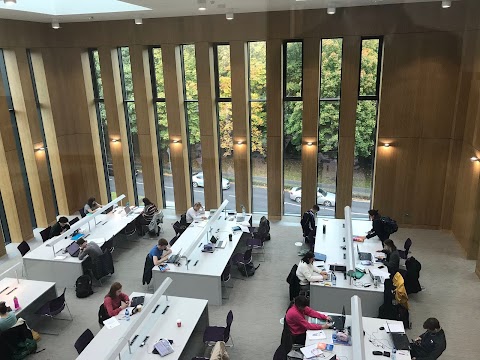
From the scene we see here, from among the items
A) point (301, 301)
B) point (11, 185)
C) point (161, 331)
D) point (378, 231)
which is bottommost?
point (161, 331)

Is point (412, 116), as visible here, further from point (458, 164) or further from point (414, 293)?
point (414, 293)

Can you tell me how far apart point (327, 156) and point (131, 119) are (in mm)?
6403

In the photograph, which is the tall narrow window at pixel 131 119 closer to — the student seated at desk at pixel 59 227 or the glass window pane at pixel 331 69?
the student seated at desk at pixel 59 227

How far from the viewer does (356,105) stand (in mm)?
11375

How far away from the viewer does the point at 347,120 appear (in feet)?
37.8

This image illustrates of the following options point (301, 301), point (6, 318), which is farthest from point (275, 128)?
point (6, 318)

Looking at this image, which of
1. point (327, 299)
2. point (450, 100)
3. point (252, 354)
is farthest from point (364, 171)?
point (252, 354)

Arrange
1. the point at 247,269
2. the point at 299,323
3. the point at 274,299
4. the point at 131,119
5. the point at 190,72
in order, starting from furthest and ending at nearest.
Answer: the point at 131,119
the point at 190,72
the point at 247,269
the point at 274,299
the point at 299,323

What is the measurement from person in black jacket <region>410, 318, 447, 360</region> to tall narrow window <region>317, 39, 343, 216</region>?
664 cm

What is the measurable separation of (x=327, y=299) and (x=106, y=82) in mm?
9314

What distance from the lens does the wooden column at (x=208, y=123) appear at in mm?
11906

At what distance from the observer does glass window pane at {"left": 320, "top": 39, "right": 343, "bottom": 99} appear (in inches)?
445

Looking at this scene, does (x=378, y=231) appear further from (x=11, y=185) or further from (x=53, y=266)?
(x=11, y=185)

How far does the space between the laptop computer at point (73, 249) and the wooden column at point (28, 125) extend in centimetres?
365
